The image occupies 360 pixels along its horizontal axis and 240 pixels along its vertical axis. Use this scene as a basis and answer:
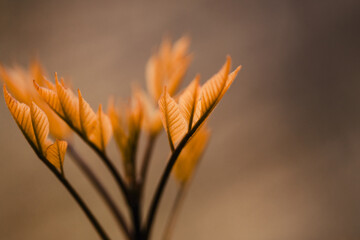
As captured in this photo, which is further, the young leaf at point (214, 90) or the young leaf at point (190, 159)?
the young leaf at point (190, 159)

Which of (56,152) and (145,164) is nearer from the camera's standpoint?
(56,152)

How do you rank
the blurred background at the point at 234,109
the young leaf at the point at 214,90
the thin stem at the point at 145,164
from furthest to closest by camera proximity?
1. the blurred background at the point at 234,109
2. the thin stem at the point at 145,164
3. the young leaf at the point at 214,90

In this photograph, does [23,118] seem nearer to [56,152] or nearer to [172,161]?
[56,152]

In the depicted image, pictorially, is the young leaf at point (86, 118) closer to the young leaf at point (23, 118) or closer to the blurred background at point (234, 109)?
the young leaf at point (23, 118)

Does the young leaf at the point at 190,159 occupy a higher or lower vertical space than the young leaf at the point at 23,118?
lower

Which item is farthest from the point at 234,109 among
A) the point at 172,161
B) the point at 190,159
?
the point at 172,161

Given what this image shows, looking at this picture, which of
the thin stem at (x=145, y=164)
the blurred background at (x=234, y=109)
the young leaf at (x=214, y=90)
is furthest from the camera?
the blurred background at (x=234, y=109)

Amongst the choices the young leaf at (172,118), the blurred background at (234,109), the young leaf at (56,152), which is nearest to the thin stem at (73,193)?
the young leaf at (56,152)
